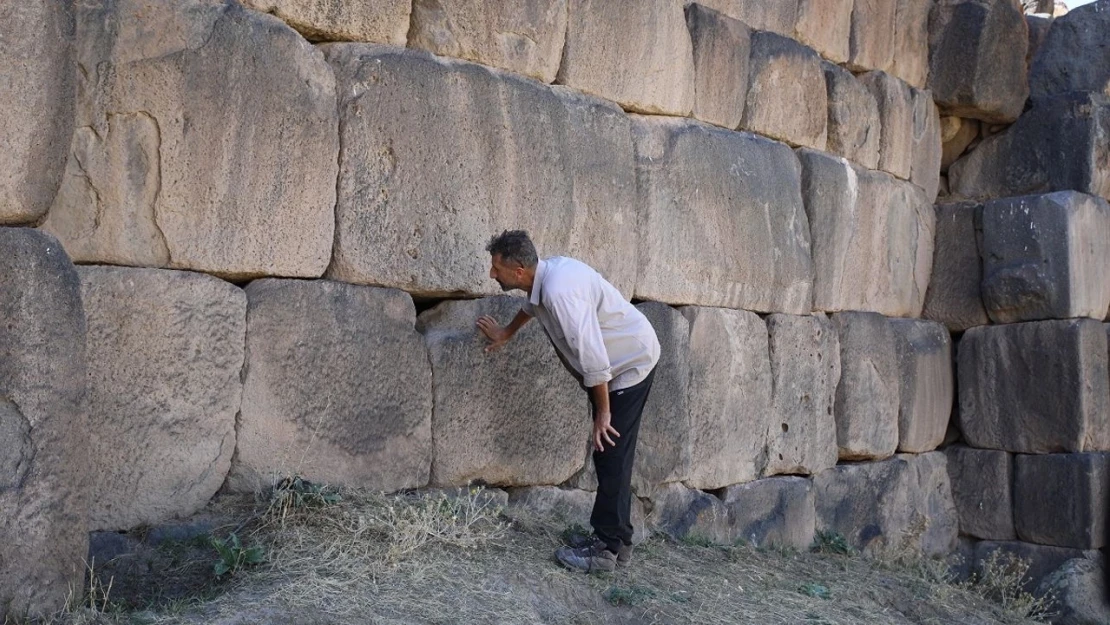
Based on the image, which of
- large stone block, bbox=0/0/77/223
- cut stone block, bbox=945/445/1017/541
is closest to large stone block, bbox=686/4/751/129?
cut stone block, bbox=945/445/1017/541

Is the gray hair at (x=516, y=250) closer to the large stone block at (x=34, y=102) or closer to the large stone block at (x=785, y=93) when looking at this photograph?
the large stone block at (x=34, y=102)

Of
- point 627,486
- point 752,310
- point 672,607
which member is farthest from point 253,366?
point 752,310

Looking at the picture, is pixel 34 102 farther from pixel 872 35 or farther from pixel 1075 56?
pixel 1075 56

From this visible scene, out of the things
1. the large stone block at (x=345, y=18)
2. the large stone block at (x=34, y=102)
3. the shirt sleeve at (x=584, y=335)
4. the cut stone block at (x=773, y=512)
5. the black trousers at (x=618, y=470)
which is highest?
the large stone block at (x=345, y=18)

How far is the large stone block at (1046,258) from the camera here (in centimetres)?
809

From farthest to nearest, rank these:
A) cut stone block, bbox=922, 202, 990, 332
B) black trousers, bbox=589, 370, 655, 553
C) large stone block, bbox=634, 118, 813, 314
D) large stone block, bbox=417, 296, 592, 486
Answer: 1. cut stone block, bbox=922, 202, 990, 332
2. large stone block, bbox=634, 118, 813, 314
3. large stone block, bbox=417, 296, 592, 486
4. black trousers, bbox=589, 370, 655, 553

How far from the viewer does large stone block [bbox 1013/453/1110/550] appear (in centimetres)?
786

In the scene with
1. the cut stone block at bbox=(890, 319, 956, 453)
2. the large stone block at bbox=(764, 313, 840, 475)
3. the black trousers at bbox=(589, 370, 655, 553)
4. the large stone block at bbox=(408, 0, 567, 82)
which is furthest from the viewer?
the cut stone block at bbox=(890, 319, 956, 453)

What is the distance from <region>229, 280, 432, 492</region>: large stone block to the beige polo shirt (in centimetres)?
62

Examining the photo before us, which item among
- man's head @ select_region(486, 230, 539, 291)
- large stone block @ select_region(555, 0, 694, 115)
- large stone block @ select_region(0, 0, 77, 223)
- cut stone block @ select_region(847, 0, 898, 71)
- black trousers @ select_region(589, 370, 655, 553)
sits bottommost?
black trousers @ select_region(589, 370, 655, 553)

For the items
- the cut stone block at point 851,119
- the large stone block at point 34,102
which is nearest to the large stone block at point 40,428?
the large stone block at point 34,102

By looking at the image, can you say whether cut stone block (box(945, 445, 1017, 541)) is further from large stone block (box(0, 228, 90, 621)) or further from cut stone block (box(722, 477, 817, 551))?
large stone block (box(0, 228, 90, 621))

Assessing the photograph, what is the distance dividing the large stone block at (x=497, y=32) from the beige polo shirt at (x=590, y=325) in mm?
1181

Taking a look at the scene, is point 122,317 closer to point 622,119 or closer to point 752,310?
point 622,119
